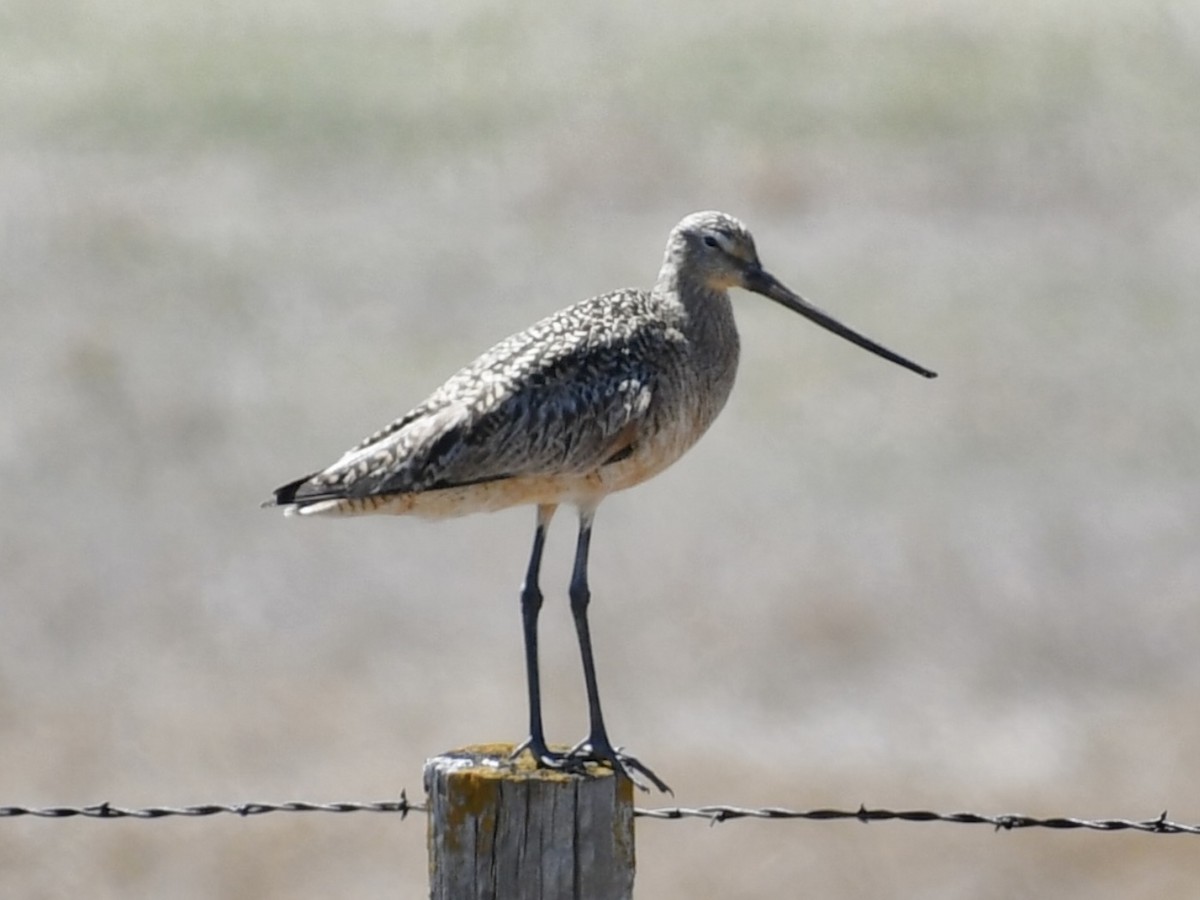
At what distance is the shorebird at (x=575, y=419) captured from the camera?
23.4 feet

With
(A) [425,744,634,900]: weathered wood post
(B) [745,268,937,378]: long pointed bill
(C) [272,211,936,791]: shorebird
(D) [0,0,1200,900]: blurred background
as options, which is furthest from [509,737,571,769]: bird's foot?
(D) [0,0,1200,900]: blurred background

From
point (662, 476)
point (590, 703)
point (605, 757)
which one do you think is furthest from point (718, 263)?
point (662, 476)

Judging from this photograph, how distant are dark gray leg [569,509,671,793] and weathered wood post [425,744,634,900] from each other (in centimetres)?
62

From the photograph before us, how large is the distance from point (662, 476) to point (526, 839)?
13.0 metres

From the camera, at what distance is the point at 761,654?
16.6m

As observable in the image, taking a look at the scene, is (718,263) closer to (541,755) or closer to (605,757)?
(605,757)

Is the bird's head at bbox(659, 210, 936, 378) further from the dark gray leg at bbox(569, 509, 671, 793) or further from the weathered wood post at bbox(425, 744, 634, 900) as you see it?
the weathered wood post at bbox(425, 744, 634, 900)

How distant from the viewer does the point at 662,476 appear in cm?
1847

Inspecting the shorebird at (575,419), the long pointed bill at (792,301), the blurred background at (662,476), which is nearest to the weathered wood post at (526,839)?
the shorebird at (575,419)

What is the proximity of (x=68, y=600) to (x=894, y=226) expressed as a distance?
33.0 ft

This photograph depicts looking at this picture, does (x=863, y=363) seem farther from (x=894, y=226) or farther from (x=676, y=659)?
(x=676, y=659)

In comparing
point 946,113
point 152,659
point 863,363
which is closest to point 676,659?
point 152,659

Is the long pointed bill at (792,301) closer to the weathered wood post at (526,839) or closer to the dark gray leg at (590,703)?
the dark gray leg at (590,703)

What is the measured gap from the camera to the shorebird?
7.13 meters
